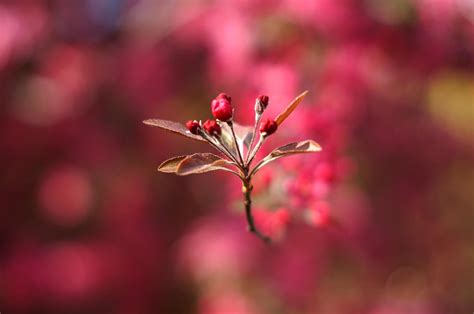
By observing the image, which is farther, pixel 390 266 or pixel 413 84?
pixel 390 266

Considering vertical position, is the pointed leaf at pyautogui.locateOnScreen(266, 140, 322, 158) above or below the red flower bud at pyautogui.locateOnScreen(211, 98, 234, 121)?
below

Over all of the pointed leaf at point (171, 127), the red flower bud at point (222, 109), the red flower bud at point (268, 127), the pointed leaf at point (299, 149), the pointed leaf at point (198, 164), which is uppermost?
the red flower bud at point (222, 109)

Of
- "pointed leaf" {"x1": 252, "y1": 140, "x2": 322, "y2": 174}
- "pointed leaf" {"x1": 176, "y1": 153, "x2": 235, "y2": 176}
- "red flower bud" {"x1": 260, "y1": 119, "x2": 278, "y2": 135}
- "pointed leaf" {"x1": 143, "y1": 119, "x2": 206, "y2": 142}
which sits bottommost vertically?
"pointed leaf" {"x1": 176, "y1": 153, "x2": 235, "y2": 176}

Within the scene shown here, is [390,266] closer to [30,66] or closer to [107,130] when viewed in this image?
[107,130]

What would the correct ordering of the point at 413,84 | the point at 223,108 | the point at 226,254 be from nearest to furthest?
the point at 223,108 < the point at 226,254 < the point at 413,84

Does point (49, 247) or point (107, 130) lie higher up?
point (107, 130)

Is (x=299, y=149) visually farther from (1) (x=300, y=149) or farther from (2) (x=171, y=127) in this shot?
(2) (x=171, y=127)

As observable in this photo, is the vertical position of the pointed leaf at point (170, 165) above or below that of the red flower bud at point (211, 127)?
below

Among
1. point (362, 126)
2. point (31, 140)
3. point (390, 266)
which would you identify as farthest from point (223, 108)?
point (390, 266)
